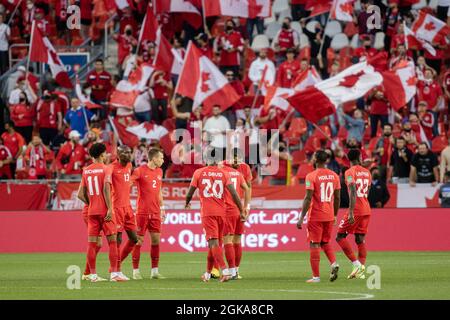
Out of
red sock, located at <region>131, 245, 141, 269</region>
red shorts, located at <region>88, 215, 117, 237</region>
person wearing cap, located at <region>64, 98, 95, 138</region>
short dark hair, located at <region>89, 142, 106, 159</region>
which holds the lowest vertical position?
red sock, located at <region>131, 245, 141, 269</region>

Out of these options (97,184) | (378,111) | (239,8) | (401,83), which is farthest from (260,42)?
(97,184)

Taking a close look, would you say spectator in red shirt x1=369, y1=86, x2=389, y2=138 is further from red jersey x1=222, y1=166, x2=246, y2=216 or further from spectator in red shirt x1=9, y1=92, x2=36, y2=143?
red jersey x1=222, y1=166, x2=246, y2=216

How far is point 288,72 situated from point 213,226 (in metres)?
15.8

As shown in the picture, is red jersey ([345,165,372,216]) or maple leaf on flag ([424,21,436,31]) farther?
maple leaf on flag ([424,21,436,31])

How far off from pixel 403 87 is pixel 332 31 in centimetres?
525

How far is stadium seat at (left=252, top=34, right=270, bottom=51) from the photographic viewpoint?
128ft

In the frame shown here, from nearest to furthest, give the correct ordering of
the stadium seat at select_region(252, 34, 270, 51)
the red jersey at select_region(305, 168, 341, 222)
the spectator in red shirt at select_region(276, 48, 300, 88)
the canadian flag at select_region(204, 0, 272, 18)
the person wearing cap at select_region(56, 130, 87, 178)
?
1. the red jersey at select_region(305, 168, 341, 222)
2. the person wearing cap at select_region(56, 130, 87, 178)
3. the spectator in red shirt at select_region(276, 48, 300, 88)
4. the canadian flag at select_region(204, 0, 272, 18)
5. the stadium seat at select_region(252, 34, 270, 51)

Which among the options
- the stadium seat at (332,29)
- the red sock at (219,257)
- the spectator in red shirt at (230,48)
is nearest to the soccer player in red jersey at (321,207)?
the red sock at (219,257)

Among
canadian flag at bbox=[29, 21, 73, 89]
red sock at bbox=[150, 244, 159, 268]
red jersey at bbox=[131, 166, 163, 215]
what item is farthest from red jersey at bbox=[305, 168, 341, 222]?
canadian flag at bbox=[29, 21, 73, 89]

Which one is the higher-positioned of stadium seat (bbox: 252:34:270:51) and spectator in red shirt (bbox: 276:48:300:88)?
stadium seat (bbox: 252:34:270:51)

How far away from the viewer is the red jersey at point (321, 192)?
20.5 metres

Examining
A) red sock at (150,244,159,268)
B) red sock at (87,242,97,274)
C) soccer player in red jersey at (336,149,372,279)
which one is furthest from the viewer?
red sock at (150,244,159,268)

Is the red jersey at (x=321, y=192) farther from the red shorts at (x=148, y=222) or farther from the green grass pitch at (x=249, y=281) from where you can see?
the red shorts at (x=148, y=222)

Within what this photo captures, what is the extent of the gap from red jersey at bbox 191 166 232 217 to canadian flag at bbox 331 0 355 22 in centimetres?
1619
